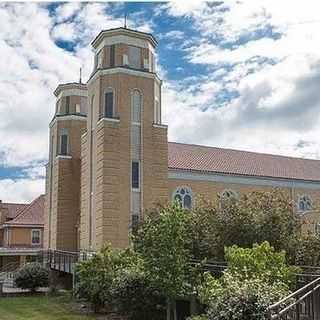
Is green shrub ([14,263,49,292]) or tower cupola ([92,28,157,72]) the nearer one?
green shrub ([14,263,49,292])

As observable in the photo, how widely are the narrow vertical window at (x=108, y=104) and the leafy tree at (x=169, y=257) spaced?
18514 mm

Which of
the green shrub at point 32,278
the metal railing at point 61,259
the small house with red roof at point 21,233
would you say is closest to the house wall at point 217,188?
the metal railing at point 61,259

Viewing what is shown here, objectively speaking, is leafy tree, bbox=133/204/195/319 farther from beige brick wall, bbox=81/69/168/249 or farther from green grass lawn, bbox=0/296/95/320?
beige brick wall, bbox=81/69/168/249

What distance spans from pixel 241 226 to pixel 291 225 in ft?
6.61

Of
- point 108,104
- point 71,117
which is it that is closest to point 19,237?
point 71,117

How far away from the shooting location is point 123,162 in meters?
34.6

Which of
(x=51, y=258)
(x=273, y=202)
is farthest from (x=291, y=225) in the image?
(x=51, y=258)

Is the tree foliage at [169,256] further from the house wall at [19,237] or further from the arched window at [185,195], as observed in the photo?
the house wall at [19,237]

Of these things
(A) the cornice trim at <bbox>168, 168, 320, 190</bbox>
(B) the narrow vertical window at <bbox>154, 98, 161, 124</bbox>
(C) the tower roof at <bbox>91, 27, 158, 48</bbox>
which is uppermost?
(C) the tower roof at <bbox>91, 27, 158, 48</bbox>

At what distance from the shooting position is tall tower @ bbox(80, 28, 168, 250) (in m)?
33.8

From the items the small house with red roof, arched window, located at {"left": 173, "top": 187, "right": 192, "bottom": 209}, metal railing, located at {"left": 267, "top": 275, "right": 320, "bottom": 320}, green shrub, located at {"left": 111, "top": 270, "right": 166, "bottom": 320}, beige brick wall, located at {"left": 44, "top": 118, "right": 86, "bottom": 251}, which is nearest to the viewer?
metal railing, located at {"left": 267, "top": 275, "right": 320, "bottom": 320}

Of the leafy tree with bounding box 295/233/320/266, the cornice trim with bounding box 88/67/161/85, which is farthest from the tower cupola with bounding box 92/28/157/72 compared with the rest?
the leafy tree with bounding box 295/233/320/266

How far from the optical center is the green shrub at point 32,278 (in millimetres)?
30969

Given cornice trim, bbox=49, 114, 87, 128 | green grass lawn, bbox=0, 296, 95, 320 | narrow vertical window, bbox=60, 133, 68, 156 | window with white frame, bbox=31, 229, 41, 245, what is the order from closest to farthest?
green grass lawn, bbox=0, 296, 95, 320, narrow vertical window, bbox=60, 133, 68, 156, cornice trim, bbox=49, 114, 87, 128, window with white frame, bbox=31, 229, 41, 245
